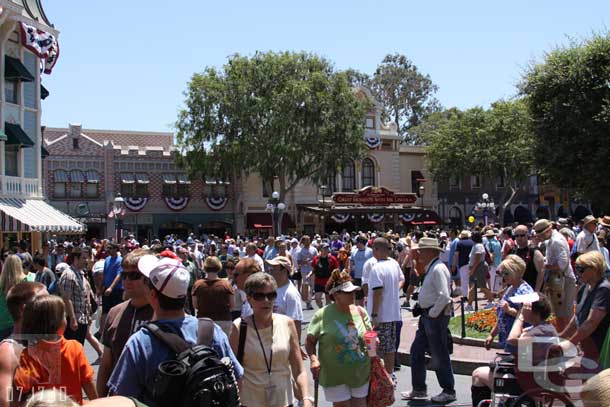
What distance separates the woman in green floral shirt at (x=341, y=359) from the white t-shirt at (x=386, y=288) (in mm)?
2655

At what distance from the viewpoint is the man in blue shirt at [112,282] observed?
1129 centimetres

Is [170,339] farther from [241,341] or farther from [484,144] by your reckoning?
[484,144]

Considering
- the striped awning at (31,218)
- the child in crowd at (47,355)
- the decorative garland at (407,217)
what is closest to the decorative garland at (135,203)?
the striped awning at (31,218)

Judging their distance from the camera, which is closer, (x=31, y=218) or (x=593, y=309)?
(x=593, y=309)

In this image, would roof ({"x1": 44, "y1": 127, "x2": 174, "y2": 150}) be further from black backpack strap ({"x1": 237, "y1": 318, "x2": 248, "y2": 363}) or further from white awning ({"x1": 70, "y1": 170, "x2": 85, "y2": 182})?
black backpack strap ({"x1": 237, "y1": 318, "x2": 248, "y2": 363})

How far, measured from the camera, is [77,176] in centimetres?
4412

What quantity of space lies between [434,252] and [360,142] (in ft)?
116

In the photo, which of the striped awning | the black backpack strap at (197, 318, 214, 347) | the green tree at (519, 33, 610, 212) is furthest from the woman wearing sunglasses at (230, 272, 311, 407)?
the green tree at (519, 33, 610, 212)

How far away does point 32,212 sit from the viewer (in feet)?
91.8

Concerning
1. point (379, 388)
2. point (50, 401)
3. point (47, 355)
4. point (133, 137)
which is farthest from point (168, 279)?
point (133, 137)

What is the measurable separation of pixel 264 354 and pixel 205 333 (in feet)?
Answer: 4.59

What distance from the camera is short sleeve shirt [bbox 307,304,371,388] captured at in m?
6.15

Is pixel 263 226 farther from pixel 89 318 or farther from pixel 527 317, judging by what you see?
pixel 527 317

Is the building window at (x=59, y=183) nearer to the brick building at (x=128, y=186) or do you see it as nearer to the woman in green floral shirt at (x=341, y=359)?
the brick building at (x=128, y=186)
